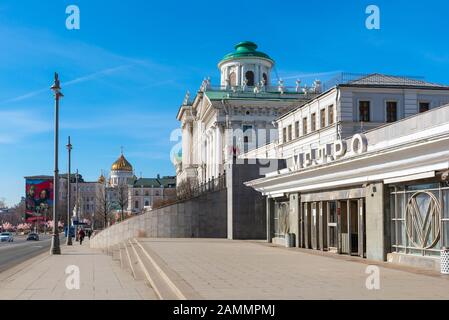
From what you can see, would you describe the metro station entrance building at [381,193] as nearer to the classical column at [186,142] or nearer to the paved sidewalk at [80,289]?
the paved sidewalk at [80,289]

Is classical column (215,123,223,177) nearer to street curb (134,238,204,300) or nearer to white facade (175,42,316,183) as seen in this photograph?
white facade (175,42,316,183)

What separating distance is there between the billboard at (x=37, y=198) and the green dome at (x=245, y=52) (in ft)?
202

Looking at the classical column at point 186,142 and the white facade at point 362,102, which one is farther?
the classical column at point 186,142

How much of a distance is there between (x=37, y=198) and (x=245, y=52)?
222ft

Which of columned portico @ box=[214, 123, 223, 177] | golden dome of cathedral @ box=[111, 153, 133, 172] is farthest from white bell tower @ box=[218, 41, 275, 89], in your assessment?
golden dome of cathedral @ box=[111, 153, 133, 172]

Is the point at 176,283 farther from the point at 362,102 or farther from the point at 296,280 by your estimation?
the point at 362,102

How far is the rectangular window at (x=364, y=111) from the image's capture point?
4069 centimetres

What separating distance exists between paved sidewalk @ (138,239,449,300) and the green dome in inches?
2980

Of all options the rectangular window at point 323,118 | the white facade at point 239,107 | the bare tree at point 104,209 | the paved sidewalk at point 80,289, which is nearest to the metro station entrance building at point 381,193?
the paved sidewalk at point 80,289

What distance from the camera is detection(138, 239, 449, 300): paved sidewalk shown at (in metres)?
12.1

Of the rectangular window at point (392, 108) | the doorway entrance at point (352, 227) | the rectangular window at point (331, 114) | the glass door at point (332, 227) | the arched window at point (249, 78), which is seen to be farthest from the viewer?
the arched window at point (249, 78)
